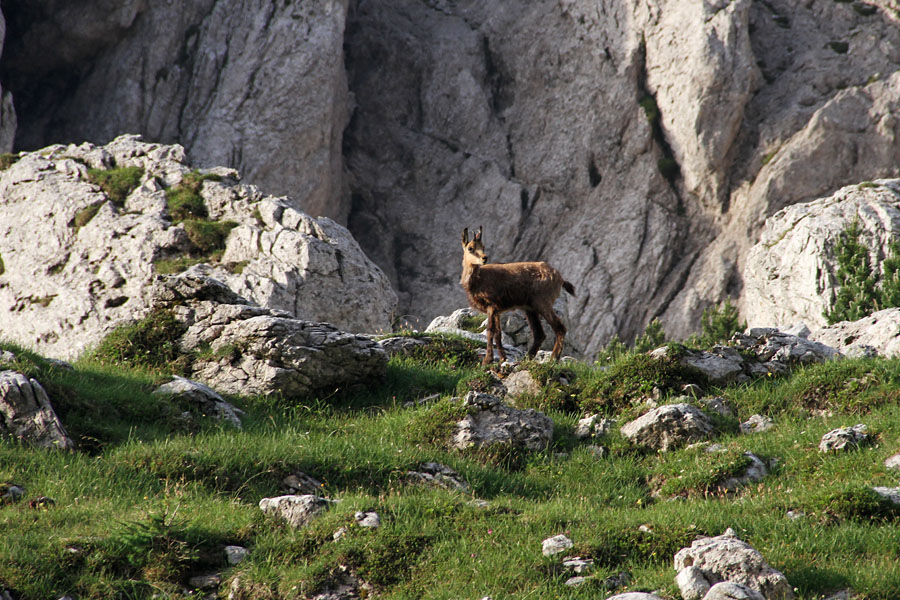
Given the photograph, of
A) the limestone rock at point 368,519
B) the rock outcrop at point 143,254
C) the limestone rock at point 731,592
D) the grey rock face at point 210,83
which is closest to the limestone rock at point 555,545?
the limestone rock at point 731,592

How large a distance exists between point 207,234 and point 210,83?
34.7m

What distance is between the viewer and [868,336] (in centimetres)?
1794

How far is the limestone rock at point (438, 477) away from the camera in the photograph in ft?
36.8

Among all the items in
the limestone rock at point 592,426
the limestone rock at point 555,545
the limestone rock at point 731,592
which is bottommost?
the limestone rock at point 555,545

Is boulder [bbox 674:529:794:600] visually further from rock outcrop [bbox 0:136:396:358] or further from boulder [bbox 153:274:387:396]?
rock outcrop [bbox 0:136:396:358]

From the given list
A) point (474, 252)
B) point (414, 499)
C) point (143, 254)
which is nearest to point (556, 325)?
point (474, 252)

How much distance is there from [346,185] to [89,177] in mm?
35290

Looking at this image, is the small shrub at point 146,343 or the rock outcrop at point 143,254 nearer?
the small shrub at point 146,343

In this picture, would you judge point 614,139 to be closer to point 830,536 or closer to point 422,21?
point 422,21

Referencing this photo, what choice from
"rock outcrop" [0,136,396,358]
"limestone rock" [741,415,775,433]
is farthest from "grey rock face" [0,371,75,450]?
"rock outcrop" [0,136,396,358]

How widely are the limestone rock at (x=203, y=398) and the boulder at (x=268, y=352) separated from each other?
3.28 feet

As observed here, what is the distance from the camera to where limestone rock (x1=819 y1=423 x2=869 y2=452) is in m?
11.6

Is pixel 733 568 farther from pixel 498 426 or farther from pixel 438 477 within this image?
pixel 498 426

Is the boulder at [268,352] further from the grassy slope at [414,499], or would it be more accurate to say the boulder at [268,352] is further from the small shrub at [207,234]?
the small shrub at [207,234]
